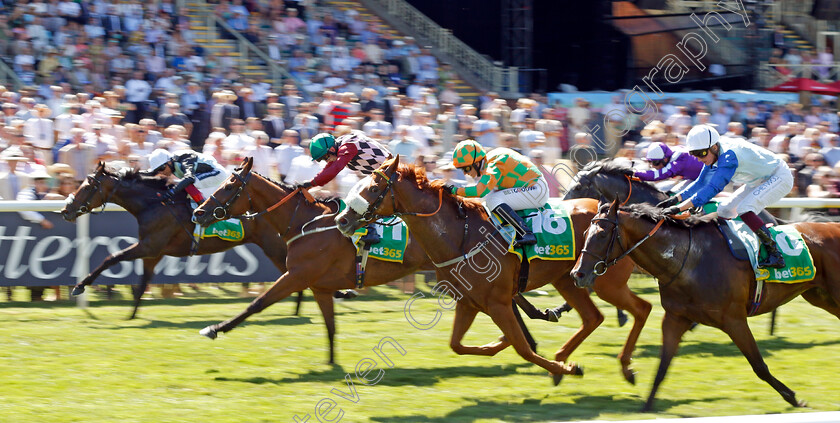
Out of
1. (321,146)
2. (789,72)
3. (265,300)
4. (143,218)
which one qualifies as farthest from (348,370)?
(789,72)

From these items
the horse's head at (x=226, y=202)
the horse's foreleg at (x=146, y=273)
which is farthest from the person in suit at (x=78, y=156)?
the horse's head at (x=226, y=202)

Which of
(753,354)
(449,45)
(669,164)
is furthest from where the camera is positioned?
(449,45)

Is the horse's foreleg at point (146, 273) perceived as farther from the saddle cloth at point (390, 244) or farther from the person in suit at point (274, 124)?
the person in suit at point (274, 124)

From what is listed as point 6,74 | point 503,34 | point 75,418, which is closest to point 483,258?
point 75,418

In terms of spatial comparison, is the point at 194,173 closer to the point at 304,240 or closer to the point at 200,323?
the point at 200,323

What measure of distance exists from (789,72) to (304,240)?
49.1ft

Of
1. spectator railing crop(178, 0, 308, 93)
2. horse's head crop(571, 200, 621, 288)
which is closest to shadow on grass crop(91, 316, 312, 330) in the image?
horse's head crop(571, 200, 621, 288)

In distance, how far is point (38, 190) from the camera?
1080 centimetres

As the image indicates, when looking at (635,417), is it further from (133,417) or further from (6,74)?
(6,74)

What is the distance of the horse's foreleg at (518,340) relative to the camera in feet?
21.6

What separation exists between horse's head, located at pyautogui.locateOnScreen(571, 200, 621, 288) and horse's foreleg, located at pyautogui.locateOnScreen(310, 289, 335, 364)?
243cm

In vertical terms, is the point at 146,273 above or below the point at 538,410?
below

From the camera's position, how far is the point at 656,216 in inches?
255

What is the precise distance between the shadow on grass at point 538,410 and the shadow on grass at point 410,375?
66cm
